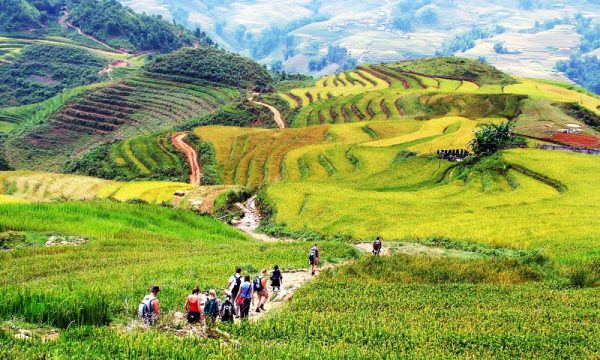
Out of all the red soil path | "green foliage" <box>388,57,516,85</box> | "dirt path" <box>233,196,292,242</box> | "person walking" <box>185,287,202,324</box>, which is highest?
"person walking" <box>185,287,202,324</box>

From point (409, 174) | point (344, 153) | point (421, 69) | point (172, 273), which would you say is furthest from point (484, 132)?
point (421, 69)

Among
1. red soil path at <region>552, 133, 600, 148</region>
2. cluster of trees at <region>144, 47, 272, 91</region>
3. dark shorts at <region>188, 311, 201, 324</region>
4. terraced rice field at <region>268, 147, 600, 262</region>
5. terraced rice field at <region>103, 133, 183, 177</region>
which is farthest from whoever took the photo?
cluster of trees at <region>144, 47, 272, 91</region>

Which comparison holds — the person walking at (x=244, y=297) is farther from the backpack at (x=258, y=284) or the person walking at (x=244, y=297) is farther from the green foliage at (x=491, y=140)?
the green foliage at (x=491, y=140)

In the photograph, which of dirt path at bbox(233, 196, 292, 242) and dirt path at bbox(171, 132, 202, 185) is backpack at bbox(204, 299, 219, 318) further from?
dirt path at bbox(171, 132, 202, 185)

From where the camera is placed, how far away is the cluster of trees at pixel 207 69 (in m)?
163

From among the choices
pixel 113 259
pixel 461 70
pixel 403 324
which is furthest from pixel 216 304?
pixel 461 70

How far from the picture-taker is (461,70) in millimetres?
154250

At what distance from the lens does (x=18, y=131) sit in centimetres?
13875

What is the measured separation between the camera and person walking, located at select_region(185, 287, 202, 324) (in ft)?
58.0

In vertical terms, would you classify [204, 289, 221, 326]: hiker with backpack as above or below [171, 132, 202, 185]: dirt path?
above

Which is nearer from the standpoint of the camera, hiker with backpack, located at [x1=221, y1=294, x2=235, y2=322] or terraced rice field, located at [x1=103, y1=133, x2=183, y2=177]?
hiker with backpack, located at [x1=221, y1=294, x2=235, y2=322]

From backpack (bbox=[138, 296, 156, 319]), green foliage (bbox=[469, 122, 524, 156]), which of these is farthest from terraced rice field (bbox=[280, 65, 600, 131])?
backpack (bbox=[138, 296, 156, 319])

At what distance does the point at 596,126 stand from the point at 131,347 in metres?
99.0

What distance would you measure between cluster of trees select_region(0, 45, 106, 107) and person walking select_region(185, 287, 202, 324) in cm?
17654
